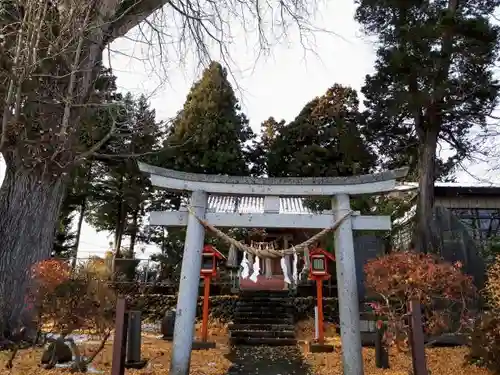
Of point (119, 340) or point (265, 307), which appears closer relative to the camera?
point (119, 340)

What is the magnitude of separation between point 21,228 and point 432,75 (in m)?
11.4

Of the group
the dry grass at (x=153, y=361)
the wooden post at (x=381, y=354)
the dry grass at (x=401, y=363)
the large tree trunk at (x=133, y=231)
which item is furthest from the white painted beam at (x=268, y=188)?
the large tree trunk at (x=133, y=231)

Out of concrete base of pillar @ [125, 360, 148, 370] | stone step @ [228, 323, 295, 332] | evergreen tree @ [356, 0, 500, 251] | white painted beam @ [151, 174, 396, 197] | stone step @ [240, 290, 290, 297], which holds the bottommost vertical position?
concrete base of pillar @ [125, 360, 148, 370]

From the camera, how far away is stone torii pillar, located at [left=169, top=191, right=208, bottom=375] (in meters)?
6.62

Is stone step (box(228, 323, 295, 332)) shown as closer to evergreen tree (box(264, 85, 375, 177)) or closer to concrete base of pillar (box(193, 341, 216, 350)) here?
concrete base of pillar (box(193, 341, 216, 350))

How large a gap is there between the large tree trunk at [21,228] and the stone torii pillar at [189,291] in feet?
9.48

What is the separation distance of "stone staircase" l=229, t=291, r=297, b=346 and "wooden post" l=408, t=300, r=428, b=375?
745 centimetres

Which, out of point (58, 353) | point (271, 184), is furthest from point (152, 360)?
point (271, 184)

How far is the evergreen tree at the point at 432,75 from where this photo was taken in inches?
480

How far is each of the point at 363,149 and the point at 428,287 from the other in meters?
7.04

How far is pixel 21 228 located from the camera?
7.57m

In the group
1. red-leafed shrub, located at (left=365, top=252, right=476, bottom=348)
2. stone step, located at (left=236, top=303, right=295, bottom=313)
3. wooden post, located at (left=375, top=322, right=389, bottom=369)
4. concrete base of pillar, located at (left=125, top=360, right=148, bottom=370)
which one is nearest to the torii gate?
red-leafed shrub, located at (left=365, top=252, right=476, bottom=348)

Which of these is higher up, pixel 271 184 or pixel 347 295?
pixel 271 184

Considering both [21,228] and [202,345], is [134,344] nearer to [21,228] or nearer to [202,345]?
[21,228]
